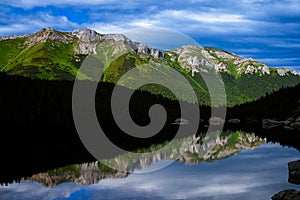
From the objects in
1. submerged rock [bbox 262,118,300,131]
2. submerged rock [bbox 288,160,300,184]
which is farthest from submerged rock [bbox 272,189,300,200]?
submerged rock [bbox 262,118,300,131]

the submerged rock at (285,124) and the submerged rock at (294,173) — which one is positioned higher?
the submerged rock at (285,124)

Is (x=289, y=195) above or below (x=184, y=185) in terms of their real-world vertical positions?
above

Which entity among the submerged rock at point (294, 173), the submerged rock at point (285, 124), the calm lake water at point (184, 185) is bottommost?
the calm lake water at point (184, 185)

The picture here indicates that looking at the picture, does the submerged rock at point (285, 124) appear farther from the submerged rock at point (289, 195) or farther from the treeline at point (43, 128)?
the submerged rock at point (289, 195)

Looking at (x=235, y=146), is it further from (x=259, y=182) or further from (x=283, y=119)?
(x=283, y=119)

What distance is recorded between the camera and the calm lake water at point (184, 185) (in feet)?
153

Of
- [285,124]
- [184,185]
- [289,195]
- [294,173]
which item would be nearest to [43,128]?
[184,185]

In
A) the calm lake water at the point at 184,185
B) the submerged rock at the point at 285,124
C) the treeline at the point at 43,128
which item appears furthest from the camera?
the submerged rock at the point at 285,124

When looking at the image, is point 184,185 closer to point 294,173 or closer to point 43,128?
point 294,173

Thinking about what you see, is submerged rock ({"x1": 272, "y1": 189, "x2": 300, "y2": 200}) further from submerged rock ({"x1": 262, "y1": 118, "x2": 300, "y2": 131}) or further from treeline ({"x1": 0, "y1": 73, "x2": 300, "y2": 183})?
submerged rock ({"x1": 262, "y1": 118, "x2": 300, "y2": 131})

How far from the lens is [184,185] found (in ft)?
173

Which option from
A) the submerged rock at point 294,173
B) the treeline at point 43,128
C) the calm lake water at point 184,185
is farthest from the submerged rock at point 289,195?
the treeline at point 43,128

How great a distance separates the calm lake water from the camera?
46.6 metres

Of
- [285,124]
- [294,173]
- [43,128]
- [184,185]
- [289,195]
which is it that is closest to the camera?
[289,195]
